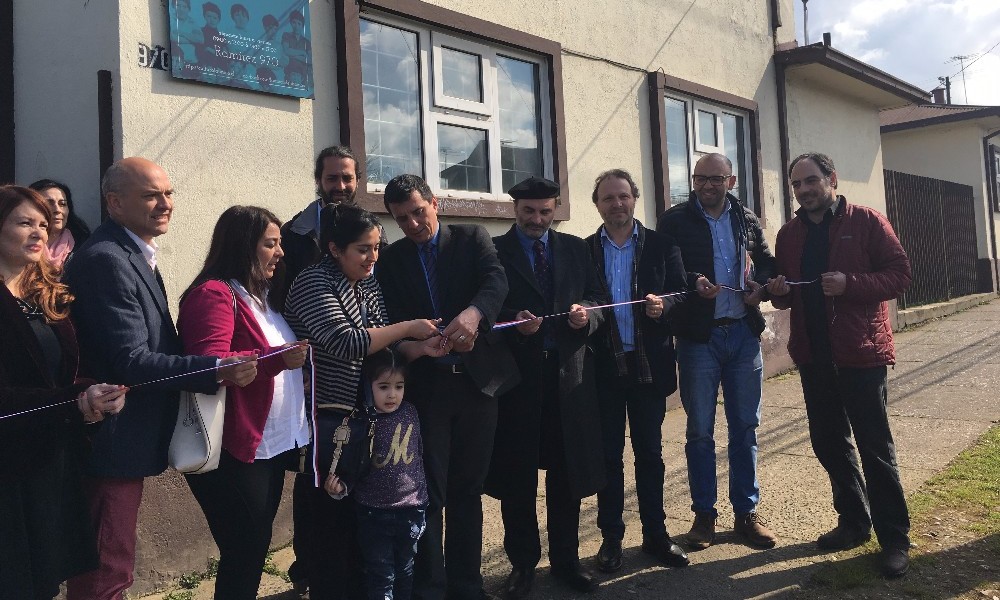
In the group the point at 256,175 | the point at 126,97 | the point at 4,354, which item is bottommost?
the point at 4,354

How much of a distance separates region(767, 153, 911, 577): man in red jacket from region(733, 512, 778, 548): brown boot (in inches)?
10.6

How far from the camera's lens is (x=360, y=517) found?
10.3 ft

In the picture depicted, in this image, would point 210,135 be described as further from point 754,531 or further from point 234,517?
point 754,531

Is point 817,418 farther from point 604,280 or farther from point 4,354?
point 4,354

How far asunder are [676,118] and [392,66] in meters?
3.92

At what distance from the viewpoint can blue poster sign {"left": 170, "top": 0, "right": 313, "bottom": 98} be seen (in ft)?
13.9

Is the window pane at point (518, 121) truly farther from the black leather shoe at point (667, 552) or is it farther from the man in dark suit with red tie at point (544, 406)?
the black leather shoe at point (667, 552)

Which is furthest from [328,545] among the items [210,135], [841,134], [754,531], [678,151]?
[841,134]

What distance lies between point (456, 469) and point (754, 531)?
1.86 meters

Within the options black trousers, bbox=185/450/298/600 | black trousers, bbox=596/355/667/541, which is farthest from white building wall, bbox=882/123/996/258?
black trousers, bbox=185/450/298/600

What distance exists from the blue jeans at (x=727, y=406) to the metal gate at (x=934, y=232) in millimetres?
9651

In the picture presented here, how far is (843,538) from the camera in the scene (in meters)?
4.14

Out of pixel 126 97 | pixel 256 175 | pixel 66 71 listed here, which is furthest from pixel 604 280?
pixel 66 71

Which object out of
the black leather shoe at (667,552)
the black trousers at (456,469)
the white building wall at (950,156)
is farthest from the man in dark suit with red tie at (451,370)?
the white building wall at (950,156)
